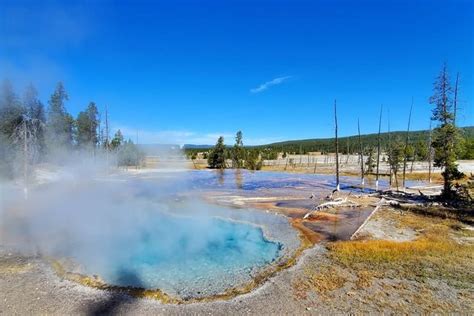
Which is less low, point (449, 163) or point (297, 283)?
point (449, 163)

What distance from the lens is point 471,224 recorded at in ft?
66.0

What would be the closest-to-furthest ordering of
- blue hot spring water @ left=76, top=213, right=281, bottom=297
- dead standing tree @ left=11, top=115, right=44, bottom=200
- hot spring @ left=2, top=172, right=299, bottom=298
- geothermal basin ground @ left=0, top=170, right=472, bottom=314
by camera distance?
geothermal basin ground @ left=0, top=170, right=472, bottom=314
blue hot spring water @ left=76, top=213, right=281, bottom=297
hot spring @ left=2, top=172, right=299, bottom=298
dead standing tree @ left=11, top=115, right=44, bottom=200

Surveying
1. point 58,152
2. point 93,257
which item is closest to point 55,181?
point 58,152

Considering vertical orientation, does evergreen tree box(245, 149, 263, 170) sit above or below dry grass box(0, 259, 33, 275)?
above

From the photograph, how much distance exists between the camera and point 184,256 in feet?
55.6

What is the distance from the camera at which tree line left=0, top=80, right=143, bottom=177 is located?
108ft

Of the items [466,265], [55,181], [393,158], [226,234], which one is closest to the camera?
[466,265]

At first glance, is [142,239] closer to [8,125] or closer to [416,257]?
[416,257]

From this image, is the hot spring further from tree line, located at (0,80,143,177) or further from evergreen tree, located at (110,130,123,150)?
evergreen tree, located at (110,130,123,150)

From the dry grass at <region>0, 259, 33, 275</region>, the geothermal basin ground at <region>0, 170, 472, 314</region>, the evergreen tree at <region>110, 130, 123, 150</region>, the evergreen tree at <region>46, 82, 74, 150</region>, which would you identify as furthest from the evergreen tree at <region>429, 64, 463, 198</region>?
the evergreen tree at <region>110, 130, 123, 150</region>

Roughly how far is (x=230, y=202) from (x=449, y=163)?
20.0 meters

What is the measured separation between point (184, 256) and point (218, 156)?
223ft

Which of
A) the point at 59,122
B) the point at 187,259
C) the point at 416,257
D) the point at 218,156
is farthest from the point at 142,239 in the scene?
the point at 218,156

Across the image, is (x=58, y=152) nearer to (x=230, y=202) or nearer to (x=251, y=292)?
(x=230, y=202)
